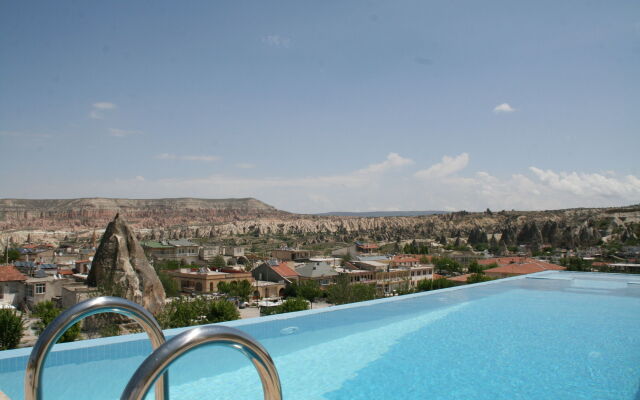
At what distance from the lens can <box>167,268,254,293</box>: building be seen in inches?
1323

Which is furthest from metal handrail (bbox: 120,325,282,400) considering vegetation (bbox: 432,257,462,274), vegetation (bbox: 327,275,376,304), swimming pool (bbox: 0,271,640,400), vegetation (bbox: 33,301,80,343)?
vegetation (bbox: 432,257,462,274)

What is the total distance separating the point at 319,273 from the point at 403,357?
2941 cm

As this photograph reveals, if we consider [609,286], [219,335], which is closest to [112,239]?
[609,286]

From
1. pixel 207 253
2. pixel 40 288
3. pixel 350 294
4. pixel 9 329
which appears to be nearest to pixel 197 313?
pixel 9 329

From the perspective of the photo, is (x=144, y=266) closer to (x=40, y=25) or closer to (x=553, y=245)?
(x=40, y=25)

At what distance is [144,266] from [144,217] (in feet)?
369

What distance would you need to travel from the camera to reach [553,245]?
57250 mm

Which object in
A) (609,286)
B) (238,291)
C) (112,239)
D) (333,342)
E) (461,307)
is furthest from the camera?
(238,291)

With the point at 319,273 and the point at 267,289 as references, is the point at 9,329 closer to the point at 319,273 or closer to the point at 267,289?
the point at 267,289

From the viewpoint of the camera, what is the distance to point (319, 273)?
36.5 meters

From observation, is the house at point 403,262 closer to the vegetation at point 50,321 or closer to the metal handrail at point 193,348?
the vegetation at point 50,321

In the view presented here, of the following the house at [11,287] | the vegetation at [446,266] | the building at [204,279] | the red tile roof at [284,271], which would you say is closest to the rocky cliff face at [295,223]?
the vegetation at [446,266]

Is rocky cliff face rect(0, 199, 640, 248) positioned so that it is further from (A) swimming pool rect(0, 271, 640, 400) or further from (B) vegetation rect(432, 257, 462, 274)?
(A) swimming pool rect(0, 271, 640, 400)

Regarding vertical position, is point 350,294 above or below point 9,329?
below
